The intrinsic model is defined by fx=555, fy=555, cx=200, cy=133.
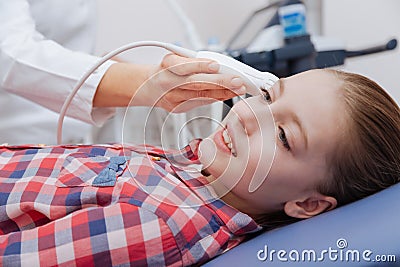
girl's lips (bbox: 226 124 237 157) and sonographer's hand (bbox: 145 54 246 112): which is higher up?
sonographer's hand (bbox: 145 54 246 112)

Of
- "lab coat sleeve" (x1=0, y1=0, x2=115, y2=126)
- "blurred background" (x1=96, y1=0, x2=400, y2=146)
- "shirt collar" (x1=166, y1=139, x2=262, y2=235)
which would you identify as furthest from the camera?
"blurred background" (x1=96, y1=0, x2=400, y2=146)

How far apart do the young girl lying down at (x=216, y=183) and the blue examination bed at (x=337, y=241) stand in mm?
37

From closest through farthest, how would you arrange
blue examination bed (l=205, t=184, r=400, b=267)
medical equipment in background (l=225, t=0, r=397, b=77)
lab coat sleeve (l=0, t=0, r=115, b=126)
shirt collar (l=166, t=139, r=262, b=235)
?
blue examination bed (l=205, t=184, r=400, b=267) → shirt collar (l=166, t=139, r=262, b=235) → lab coat sleeve (l=0, t=0, r=115, b=126) → medical equipment in background (l=225, t=0, r=397, b=77)

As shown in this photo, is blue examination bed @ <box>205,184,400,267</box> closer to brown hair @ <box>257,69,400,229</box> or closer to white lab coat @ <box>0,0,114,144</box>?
brown hair @ <box>257,69,400,229</box>

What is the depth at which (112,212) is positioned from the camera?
0.74 meters

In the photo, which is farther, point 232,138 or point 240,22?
point 240,22

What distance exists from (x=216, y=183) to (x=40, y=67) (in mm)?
477

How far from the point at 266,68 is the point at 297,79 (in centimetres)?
51

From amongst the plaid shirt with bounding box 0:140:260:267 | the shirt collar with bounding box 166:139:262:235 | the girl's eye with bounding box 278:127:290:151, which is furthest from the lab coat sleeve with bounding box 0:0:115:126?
the girl's eye with bounding box 278:127:290:151

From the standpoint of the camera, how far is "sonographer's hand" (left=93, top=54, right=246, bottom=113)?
77 cm

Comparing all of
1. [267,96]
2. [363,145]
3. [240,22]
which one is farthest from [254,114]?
[240,22]

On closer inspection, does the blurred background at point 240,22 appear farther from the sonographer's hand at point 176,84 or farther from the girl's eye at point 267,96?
the girl's eye at point 267,96

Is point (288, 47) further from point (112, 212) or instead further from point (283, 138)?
point (112, 212)

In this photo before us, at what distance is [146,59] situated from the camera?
100cm
